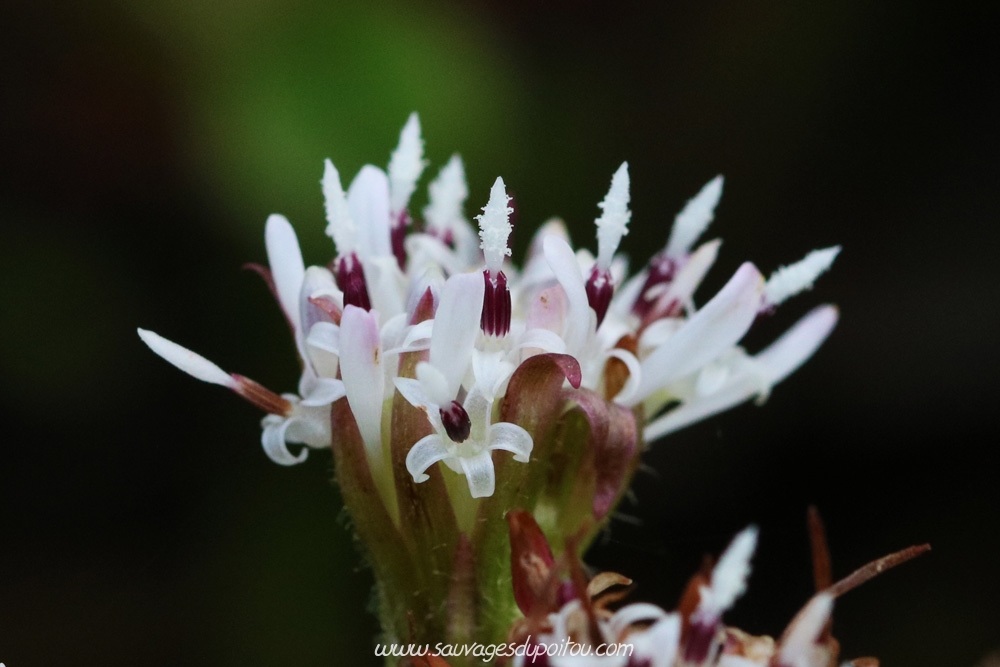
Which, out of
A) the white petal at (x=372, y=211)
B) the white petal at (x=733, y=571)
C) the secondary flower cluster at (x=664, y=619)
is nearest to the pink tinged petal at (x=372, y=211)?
the white petal at (x=372, y=211)

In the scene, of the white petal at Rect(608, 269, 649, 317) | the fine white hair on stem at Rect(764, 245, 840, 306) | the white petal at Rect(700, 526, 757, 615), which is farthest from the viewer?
the white petal at Rect(608, 269, 649, 317)

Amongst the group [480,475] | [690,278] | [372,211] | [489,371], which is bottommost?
[480,475]

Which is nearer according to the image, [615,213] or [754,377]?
[615,213]

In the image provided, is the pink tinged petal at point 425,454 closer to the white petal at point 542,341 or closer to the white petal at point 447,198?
the white petal at point 542,341

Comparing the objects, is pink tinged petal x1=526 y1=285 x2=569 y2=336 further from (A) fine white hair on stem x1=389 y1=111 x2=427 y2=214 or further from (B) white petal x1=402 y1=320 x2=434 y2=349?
(A) fine white hair on stem x1=389 y1=111 x2=427 y2=214

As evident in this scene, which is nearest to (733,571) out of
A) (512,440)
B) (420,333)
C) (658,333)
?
(512,440)

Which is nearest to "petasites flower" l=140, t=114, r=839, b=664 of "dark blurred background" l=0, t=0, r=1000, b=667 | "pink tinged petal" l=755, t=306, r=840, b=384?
"pink tinged petal" l=755, t=306, r=840, b=384

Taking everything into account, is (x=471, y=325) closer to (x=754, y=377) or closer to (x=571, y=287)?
(x=571, y=287)

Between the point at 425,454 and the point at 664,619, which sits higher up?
the point at 425,454
